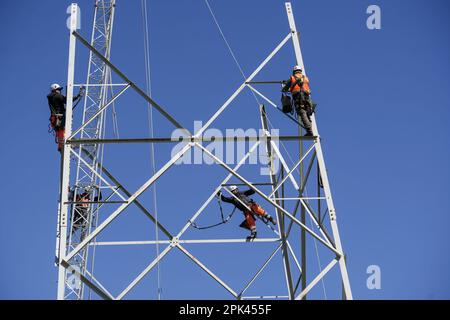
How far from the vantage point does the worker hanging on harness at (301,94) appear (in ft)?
68.2

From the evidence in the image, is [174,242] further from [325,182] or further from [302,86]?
[302,86]

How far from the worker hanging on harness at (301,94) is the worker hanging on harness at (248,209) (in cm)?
382

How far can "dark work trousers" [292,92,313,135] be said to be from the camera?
67.9 ft

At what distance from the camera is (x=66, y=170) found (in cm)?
1920

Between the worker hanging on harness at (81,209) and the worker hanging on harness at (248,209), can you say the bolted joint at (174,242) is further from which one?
the worker hanging on harness at (81,209)

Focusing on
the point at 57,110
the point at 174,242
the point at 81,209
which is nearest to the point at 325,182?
the point at 174,242

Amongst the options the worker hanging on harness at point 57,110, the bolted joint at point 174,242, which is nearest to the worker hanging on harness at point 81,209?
the worker hanging on harness at point 57,110

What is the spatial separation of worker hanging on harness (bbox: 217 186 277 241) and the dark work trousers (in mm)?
3838

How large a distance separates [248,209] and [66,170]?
642 cm

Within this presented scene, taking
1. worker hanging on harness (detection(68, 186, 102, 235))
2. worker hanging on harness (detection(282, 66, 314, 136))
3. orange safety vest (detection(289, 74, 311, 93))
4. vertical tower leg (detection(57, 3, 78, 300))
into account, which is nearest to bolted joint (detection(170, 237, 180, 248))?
vertical tower leg (detection(57, 3, 78, 300))
